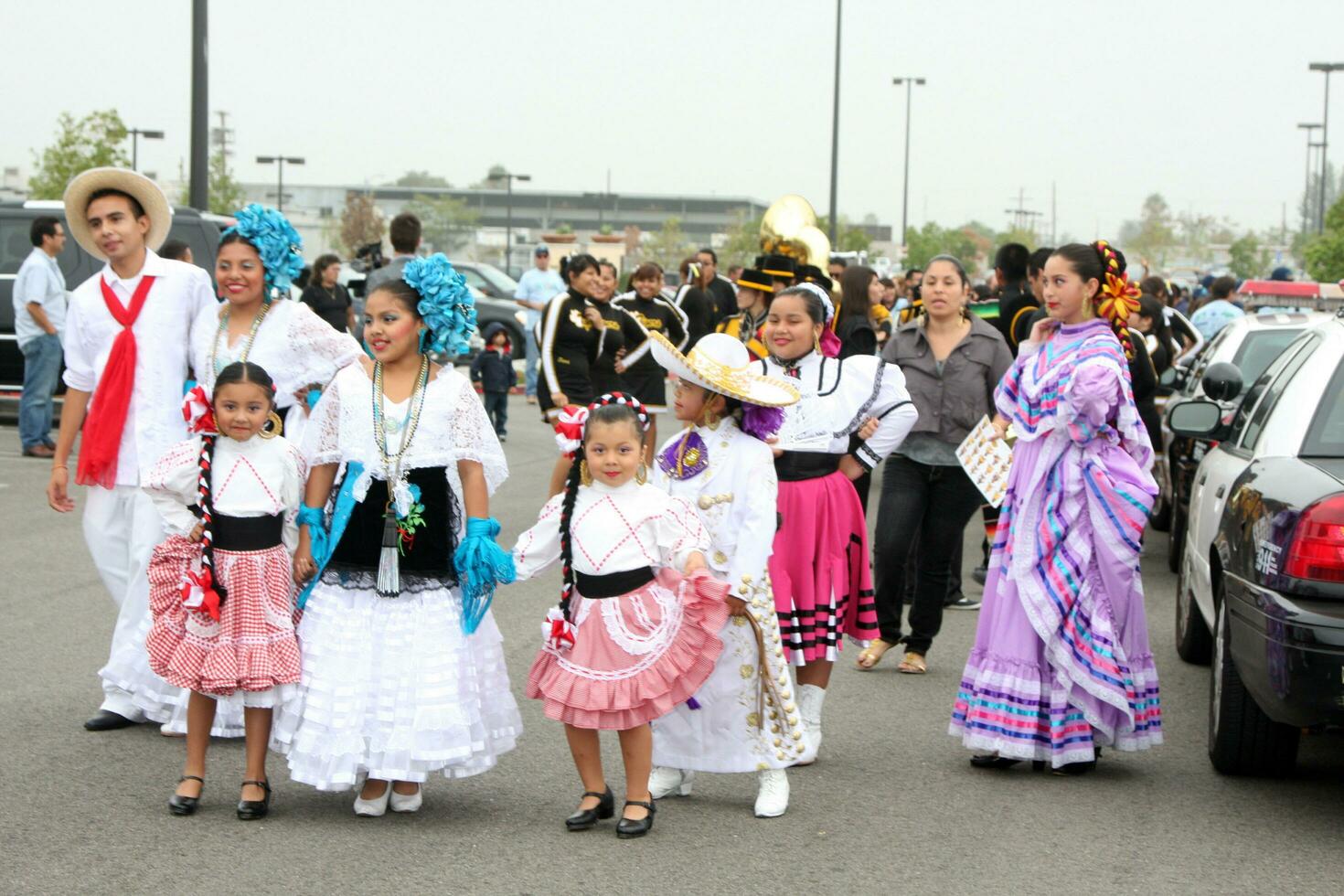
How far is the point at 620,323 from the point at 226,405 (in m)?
6.18

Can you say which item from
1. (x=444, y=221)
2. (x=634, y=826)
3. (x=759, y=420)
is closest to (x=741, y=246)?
(x=444, y=221)

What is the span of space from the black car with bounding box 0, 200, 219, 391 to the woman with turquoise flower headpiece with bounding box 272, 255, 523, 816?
38.4 feet

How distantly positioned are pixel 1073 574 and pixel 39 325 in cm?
1152

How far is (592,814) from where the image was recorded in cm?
547

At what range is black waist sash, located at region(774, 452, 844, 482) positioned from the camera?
6512 millimetres

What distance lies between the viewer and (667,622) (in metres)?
5.39

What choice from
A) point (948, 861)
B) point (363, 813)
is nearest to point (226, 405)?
point (363, 813)

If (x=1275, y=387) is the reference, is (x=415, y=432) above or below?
below

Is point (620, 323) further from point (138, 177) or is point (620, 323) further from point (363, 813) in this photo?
point (363, 813)

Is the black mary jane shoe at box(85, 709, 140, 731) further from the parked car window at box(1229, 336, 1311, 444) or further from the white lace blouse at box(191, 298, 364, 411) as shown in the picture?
the parked car window at box(1229, 336, 1311, 444)

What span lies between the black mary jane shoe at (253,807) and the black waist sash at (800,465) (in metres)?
2.24

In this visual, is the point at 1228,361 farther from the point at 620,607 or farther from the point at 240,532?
the point at 240,532

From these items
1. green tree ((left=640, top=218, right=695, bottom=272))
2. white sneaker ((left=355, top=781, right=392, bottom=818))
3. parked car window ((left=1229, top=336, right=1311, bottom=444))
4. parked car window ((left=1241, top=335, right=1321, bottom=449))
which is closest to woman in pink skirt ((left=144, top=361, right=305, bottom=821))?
white sneaker ((left=355, top=781, right=392, bottom=818))

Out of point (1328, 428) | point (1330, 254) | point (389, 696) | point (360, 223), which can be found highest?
point (360, 223)
